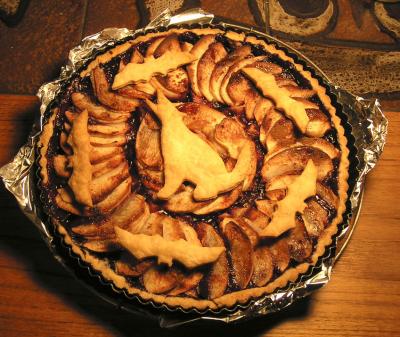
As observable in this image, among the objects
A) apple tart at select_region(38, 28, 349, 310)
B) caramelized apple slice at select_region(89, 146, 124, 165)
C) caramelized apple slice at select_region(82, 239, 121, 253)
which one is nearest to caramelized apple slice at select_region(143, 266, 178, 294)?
apple tart at select_region(38, 28, 349, 310)

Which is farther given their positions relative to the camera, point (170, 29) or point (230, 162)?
point (170, 29)

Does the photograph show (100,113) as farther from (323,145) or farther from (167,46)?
(323,145)

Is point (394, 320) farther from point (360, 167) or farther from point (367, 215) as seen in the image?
point (360, 167)

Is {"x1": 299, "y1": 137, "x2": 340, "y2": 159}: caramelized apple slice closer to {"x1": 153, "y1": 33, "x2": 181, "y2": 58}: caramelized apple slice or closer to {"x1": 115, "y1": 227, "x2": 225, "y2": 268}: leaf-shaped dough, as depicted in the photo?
{"x1": 115, "y1": 227, "x2": 225, "y2": 268}: leaf-shaped dough

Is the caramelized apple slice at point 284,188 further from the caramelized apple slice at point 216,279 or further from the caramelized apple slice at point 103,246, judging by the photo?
the caramelized apple slice at point 103,246

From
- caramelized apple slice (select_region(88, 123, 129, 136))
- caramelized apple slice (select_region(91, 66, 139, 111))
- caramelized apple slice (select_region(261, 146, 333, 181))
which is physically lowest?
caramelized apple slice (select_region(261, 146, 333, 181))

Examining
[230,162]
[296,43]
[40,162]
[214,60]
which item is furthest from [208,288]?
[296,43]
